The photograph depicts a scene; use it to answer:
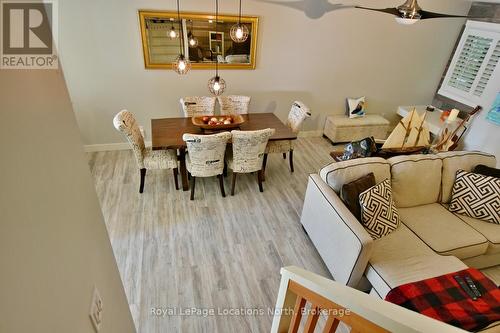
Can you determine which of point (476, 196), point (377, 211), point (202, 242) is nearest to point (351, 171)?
point (377, 211)

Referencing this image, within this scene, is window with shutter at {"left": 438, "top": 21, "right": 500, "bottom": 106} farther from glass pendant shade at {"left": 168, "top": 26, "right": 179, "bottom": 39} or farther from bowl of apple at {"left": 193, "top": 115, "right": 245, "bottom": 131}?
glass pendant shade at {"left": 168, "top": 26, "right": 179, "bottom": 39}

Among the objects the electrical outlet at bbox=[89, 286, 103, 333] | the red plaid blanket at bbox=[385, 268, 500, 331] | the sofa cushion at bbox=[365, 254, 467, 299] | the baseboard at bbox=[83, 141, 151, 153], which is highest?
the electrical outlet at bbox=[89, 286, 103, 333]

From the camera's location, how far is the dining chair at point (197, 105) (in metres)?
3.82

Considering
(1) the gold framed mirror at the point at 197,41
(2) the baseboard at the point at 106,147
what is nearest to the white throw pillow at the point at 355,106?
(1) the gold framed mirror at the point at 197,41

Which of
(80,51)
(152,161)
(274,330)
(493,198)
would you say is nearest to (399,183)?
(493,198)

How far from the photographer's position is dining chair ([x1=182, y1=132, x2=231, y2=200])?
281 cm

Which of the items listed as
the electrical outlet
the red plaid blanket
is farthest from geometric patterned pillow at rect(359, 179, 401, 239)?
the electrical outlet

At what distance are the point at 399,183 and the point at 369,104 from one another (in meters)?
2.80

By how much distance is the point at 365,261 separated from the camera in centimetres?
207

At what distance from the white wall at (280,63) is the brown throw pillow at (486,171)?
249 centimetres

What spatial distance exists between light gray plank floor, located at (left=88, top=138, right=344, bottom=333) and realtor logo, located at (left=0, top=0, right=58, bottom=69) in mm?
2023

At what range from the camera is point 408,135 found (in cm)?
310

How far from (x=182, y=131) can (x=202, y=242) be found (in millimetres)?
1421

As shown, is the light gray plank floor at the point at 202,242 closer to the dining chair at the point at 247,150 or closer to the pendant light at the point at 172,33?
the dining chair at the point at 247,150
